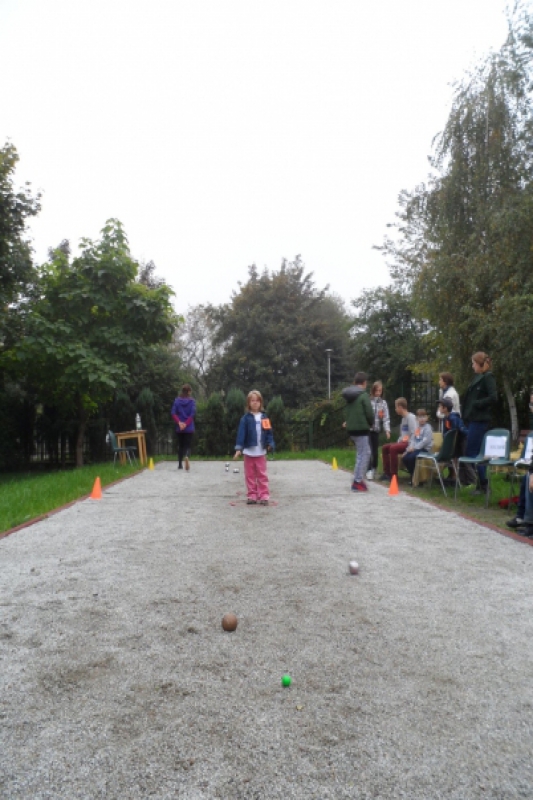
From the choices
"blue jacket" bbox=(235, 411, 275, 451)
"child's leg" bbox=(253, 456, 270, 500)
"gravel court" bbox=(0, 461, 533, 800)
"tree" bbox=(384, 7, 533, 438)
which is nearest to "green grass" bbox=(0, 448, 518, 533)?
"gravel court" bbox=(0, 461, 533, 800)

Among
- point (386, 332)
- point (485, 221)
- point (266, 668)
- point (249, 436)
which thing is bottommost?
point (266, 668)

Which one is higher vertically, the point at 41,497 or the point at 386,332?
the point at 386,332

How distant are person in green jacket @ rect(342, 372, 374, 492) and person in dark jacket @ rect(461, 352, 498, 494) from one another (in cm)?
162

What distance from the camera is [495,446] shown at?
29.1 ft

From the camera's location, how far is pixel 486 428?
389 inches

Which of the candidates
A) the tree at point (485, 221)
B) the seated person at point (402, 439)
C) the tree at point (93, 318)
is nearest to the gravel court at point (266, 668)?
the seated person at point (402, 439)

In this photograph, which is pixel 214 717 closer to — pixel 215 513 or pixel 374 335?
pixel 215 513

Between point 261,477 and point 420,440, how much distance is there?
3194mm

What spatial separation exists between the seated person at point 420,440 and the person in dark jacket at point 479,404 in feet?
3.80

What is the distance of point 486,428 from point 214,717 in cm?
792

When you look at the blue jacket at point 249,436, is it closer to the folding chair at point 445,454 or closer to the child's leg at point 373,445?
→ the folding chair at point 445,454

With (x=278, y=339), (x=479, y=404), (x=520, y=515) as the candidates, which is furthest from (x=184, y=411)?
(x=278, y=339)

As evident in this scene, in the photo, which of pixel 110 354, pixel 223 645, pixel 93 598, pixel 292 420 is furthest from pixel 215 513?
pixel 292 420

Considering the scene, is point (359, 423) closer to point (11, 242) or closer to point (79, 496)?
point (79, 496)
